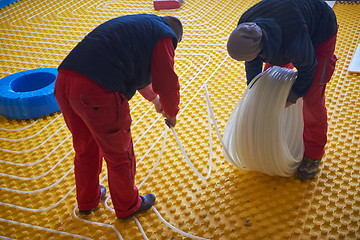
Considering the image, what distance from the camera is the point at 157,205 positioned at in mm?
1586

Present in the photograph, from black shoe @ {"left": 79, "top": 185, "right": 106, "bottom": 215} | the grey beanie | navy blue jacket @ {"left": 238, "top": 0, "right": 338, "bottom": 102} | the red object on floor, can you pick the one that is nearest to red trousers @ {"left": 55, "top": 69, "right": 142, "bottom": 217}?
black shoe @ {"left": 79, "top": 185, "right": 106, "bottom": 215}

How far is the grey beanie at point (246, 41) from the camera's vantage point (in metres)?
1.26

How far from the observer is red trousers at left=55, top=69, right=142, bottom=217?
119 centimetres

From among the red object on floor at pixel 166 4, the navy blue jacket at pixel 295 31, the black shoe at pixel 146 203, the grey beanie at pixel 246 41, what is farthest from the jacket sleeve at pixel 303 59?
the red object on floor at pixel 166 4

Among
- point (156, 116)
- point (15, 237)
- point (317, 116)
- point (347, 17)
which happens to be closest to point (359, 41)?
point (347, 17)

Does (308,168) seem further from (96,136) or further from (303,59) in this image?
(96,136)

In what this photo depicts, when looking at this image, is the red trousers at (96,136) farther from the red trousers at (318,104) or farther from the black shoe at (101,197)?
the red trousers at (318,104)

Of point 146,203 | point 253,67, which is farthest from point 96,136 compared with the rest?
point 253,67

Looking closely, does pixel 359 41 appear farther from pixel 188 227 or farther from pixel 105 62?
pixel 105 62

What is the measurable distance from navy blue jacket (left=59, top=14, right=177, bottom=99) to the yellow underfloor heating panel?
0.54 meters

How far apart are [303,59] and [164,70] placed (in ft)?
1.57

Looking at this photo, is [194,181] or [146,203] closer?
[146,203]

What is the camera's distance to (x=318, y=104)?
1511 mm

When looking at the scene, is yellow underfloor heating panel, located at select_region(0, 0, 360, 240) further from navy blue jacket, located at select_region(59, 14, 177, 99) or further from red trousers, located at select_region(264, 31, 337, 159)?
navy blue jacket, located at select_region(59, 14, 177, 99)
